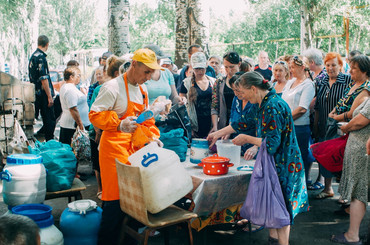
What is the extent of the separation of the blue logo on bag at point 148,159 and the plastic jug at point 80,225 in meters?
0.98

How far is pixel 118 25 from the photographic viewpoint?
10.0 meters

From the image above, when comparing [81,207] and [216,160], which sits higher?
[216,160]

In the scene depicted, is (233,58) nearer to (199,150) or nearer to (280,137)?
(199,150)

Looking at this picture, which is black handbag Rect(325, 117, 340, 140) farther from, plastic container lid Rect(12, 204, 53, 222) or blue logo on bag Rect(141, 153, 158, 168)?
plastic container lid Rect(12, 204, 53, 222)

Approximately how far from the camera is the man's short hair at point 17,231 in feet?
6.15

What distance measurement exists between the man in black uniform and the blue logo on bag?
5.31 meters

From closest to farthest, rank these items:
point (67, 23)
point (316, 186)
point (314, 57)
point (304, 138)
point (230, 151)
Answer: point (230, 151)
point (304, 138)
point (314, 57)
point (316, 186)
point (67, 23)

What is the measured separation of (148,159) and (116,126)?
1.75 ft

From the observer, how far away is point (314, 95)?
222 inches

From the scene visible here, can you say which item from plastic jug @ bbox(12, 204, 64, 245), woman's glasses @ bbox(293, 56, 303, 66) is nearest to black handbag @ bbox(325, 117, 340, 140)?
woman's glasses @ bbox(293, 56, 303, 66)

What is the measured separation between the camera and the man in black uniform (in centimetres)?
778

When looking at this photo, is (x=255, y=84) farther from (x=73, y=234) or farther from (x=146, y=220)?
(x=73, y=234)

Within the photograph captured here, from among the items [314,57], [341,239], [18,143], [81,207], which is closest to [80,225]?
[81,207]

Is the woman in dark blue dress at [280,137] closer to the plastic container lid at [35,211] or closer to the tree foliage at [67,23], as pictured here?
the plastic container lid at [35,211]
